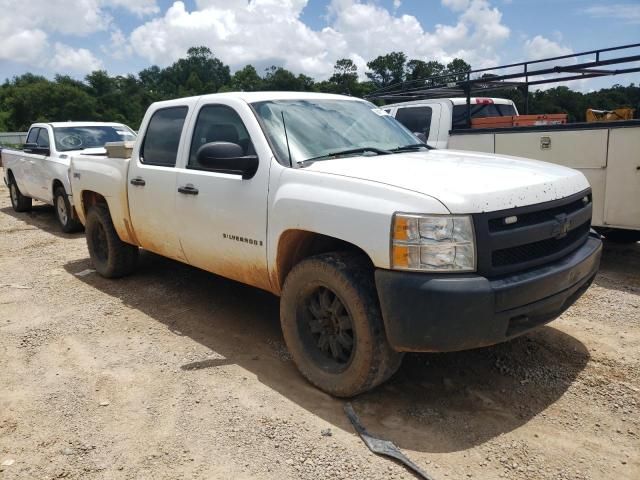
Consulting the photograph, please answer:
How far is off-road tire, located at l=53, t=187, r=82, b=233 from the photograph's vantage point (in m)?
8.99

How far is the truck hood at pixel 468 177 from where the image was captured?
292 cm

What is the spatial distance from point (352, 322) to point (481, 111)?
22.9 ft

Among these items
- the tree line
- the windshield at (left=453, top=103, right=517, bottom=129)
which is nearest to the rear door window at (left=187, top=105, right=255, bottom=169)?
the windshield at (left=453, top=103, right=517, bottom=129)

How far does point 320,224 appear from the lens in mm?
3297

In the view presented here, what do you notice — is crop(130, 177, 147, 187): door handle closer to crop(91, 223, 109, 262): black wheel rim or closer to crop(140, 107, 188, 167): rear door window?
crop(140, 107, 188, 167): rear door window

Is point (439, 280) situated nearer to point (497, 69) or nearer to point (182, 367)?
point (182, 367)

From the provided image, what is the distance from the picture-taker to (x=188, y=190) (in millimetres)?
4387

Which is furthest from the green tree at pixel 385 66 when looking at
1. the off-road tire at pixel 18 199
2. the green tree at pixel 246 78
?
the off-road tire at pixel 18 199

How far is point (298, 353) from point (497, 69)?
5620mm

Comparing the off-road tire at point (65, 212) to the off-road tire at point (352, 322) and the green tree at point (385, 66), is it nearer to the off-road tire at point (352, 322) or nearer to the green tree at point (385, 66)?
the off-road tire at point (352, 322)

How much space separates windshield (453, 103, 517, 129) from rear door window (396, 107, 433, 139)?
41 cm

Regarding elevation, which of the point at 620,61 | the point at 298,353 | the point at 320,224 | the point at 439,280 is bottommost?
the point at 298,353

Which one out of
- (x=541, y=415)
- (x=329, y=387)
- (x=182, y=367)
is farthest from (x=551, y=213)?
(x=182, y=367)

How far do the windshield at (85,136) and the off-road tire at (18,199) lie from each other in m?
2.61
